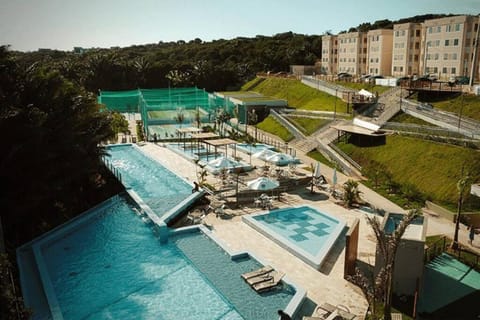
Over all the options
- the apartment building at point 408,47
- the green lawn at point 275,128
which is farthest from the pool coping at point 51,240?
the apartment building at point 408,47

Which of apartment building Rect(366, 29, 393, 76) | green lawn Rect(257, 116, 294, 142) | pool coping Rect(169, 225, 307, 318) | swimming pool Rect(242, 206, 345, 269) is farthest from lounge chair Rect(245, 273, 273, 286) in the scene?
apartment building Rect(366, 29, 393, 76)

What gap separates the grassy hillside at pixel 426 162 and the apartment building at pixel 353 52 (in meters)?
40.9

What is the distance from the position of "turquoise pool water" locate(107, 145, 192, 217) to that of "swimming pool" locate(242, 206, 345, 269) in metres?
5.59

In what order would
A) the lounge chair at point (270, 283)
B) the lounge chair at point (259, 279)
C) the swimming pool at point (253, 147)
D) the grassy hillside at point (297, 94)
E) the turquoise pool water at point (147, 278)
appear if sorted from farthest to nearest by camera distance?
the grassy hillside at point (297, 94), the swimming pool at point (253, 147), the lounge chair at point (259, 279), the lounge chair at point (270, 283), the turquoise pool water at point (147, 278)

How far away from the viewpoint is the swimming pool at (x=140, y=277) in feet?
45.2

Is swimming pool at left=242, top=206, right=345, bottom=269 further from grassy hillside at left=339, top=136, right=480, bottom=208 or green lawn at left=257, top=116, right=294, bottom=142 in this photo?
green lawn at left=257, top=116, right=294, bottom=142

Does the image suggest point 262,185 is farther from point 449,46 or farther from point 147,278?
point 449,46

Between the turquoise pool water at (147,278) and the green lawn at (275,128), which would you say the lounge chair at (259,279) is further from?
the green lawn at (275,128)

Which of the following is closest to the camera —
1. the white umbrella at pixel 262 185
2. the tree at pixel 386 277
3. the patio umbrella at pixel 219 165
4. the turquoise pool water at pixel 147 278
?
the tree at pixel 386 277

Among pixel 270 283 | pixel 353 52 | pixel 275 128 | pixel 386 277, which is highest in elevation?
pixel 353 52

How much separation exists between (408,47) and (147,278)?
55.8m

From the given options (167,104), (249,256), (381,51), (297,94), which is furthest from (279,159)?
(381,51)

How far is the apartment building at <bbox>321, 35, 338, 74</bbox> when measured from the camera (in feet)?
252

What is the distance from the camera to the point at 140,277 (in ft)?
52.6
